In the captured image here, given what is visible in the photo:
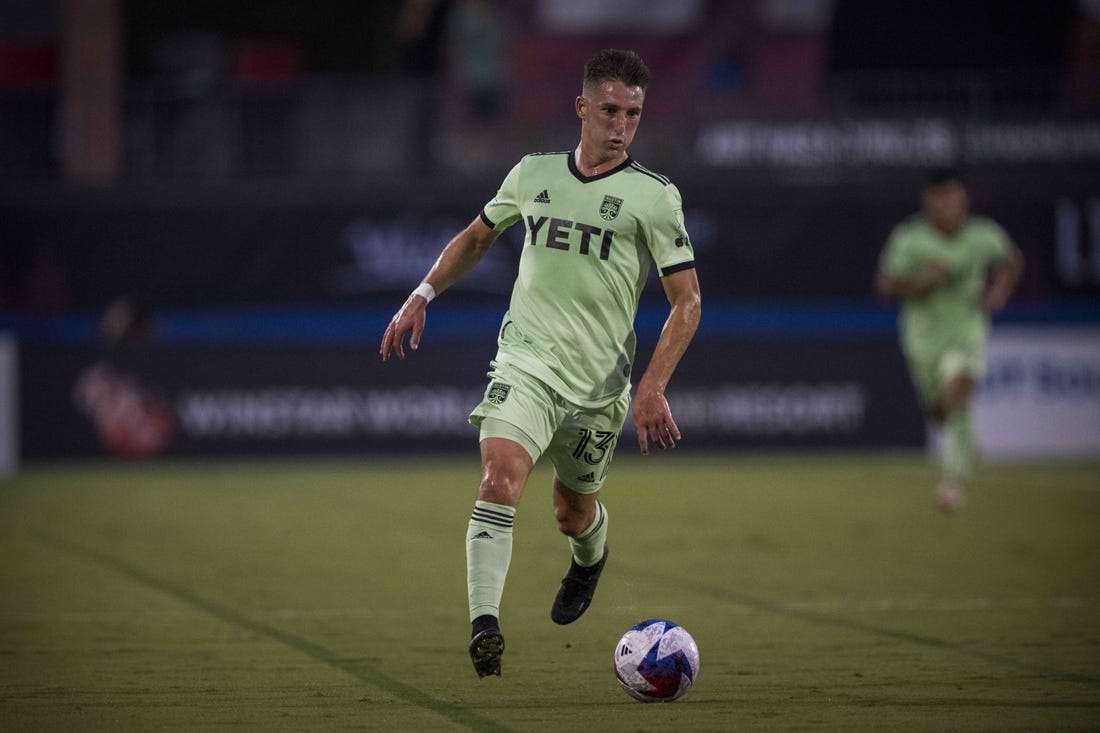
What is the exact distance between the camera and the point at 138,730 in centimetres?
598

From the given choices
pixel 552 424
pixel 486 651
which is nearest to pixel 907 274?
pixel 552 424

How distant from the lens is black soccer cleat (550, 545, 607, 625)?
8102mm

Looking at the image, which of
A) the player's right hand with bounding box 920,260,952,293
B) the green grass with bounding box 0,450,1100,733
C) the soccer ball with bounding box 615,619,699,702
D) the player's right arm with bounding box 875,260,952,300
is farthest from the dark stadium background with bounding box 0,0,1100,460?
the soccer ball with bounding box 615,619,699,702

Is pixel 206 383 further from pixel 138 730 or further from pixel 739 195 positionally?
pixel 138 730

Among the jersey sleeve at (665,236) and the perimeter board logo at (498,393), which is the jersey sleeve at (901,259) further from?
the perimeter board logo at (498,393)

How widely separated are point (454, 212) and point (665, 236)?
1358cm

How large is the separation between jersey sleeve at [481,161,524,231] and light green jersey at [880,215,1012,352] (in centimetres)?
771

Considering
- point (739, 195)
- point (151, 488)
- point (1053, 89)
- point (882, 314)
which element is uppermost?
point (1053, 89)

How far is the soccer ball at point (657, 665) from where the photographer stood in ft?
21.2

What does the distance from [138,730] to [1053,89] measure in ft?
60.9

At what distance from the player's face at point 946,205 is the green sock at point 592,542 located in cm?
727

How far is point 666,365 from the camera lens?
6.84 m

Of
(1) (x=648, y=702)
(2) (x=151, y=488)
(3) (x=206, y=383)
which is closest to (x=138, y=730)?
(1) (x=648, y=702)

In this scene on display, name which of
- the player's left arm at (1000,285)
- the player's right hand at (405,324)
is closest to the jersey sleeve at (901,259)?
the player's left arm at (1000,285)
